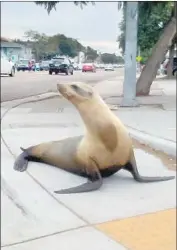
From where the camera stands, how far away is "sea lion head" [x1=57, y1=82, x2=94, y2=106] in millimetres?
434

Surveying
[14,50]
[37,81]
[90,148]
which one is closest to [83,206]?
[90,148]

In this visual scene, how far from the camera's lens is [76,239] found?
1.18 meters

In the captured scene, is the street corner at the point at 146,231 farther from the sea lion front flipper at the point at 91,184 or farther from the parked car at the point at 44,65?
the parked car at the point at 44,65

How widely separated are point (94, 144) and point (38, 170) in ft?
1.46

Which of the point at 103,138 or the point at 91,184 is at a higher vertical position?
the point at 103,138

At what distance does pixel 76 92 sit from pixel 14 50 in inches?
4.0

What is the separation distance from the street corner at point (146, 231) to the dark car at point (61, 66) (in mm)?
699

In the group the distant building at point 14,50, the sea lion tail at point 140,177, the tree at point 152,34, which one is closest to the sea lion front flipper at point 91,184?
the sea lion tail at point 140,177

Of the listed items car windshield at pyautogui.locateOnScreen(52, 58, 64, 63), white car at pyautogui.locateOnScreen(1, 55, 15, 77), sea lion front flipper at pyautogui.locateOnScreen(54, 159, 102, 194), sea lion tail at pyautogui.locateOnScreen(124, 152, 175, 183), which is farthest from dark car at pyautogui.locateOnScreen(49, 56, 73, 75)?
sea lion front flipper at pyautogui.locateOnScreen(54, 159, 102, 194)

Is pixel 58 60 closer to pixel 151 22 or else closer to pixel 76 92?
pixel 76 92

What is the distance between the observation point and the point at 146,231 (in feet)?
3.90

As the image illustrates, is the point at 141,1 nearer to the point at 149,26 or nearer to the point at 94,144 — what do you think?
the point at 149,26

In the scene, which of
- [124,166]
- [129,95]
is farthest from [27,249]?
[129,95]

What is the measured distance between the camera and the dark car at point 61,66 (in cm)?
49
